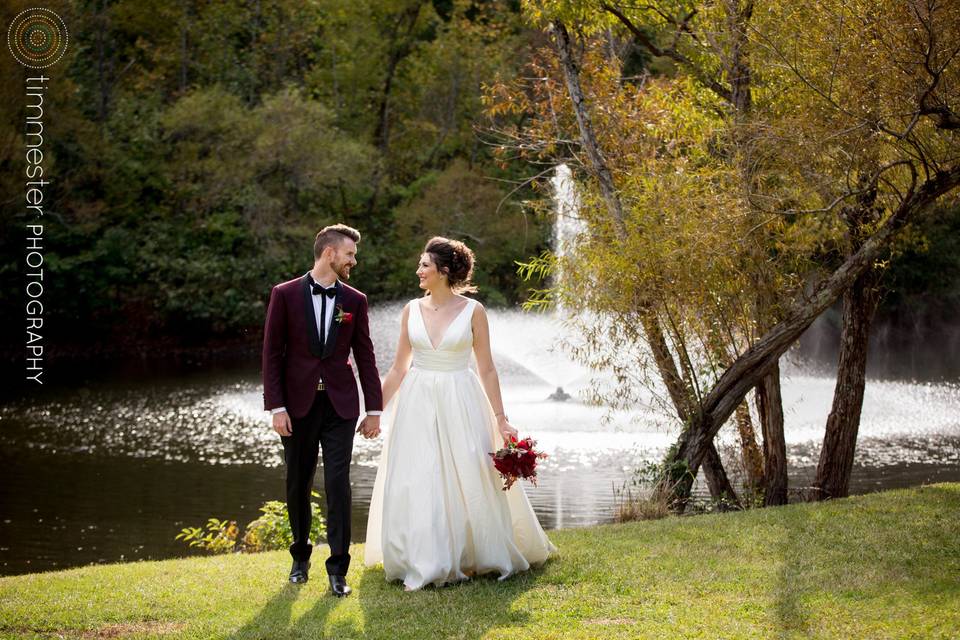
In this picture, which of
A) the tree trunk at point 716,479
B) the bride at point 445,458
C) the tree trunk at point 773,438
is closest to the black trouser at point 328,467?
the bride at point 445,458

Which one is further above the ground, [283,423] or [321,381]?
[321,381]

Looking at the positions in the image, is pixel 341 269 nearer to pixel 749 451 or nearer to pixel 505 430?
pixel 505 430

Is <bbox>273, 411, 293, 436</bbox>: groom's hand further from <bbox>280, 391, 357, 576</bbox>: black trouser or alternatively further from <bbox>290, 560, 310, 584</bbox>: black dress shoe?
<bbox>290, 560, 310, 584</bbox>: black dress shoe

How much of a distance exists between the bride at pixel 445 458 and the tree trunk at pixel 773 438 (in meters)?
4.31

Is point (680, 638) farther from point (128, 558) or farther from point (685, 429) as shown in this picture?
point (128, 558)

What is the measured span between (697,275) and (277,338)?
4458 mm

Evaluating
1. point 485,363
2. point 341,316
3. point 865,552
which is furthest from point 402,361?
point 865,552

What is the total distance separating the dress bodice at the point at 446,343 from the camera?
5848 millimetres

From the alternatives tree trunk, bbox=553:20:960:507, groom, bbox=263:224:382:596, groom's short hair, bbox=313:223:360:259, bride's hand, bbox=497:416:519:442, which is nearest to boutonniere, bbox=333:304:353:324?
groom, bbox=263:224:382:596

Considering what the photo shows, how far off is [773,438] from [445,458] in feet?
16.3

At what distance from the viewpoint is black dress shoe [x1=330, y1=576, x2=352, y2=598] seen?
5438 mm

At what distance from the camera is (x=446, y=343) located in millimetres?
5848

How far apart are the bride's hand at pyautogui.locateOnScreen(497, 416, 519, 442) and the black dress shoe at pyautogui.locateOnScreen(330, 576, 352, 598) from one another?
1130 millimetres

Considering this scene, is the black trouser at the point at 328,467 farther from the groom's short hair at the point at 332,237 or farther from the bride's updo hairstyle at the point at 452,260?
the bride's updo hairstyle at the point at 452,260
